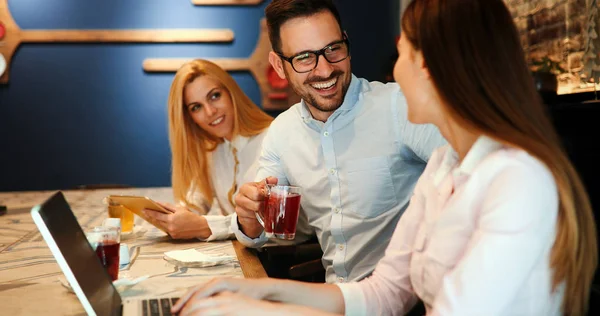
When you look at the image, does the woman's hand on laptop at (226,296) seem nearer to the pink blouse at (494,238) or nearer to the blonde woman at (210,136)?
the pink blouse at (494,238)

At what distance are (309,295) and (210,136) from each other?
6.61ft

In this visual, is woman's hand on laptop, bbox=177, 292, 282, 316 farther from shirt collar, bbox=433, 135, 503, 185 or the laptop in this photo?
shirt collar, bbox=433, 135, 503, 185

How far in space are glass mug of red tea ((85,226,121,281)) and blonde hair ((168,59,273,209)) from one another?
4.37 ft

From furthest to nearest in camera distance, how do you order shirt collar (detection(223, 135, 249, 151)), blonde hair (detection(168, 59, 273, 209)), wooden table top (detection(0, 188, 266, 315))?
shirt collar (detection(223, 135, 249, 151)), blonde hair (detection(168, 59, 273, 209)), wooden table top (detection(0, 188, 266, 315))

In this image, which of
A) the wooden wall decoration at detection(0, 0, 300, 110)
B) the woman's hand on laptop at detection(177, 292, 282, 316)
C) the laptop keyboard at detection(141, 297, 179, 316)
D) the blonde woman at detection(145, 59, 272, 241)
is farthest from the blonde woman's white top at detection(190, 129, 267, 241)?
the wooden wall decoration at detection(0, 0, 300, 110)

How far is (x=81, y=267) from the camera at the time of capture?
4.47ft

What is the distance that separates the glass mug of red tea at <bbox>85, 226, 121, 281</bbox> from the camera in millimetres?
1731

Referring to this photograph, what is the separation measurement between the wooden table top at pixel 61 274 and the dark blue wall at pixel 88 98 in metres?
2.95

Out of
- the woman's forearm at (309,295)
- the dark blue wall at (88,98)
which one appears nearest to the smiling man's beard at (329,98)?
the woman's forearm at (309,295)

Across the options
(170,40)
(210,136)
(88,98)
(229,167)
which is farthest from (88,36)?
(229,167)

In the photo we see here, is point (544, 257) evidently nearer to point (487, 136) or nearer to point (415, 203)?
point (487, 136)

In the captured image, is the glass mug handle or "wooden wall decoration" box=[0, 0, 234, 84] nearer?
the glass mug handle

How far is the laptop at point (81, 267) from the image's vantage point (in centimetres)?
127

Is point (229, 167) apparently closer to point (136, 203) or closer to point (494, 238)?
point (136, 203)
